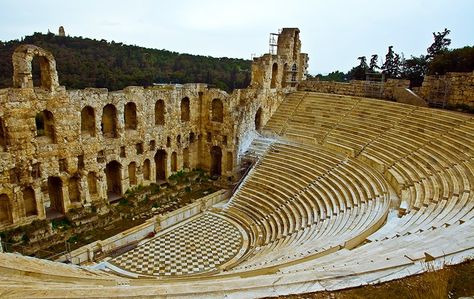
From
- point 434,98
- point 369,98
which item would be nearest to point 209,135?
point 369,98

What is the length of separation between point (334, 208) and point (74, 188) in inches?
523

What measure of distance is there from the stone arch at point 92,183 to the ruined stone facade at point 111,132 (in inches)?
2.0

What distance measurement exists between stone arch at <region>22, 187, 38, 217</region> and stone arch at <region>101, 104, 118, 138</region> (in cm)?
477

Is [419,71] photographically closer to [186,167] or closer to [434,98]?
[434,98]

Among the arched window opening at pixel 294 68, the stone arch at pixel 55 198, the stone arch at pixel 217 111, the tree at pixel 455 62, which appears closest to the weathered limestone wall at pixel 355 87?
the arched window opening at pixel 294 68

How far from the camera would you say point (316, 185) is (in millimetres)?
17797

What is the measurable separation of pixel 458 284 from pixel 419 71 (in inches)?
1246

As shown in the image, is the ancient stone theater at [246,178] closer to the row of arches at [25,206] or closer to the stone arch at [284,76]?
the row of arches at [25,206]

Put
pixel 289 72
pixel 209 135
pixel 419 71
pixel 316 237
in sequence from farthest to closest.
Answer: pixel 419 71 → pixel 289 72 → pixel 209 135 → pixel 316 237

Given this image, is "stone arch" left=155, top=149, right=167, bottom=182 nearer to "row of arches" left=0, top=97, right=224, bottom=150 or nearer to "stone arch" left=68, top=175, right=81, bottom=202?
"row of arches" left=0, top=97, right=224, bottom=150

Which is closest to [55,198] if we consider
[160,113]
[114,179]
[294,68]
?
[114,179]

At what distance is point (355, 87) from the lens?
26078mm

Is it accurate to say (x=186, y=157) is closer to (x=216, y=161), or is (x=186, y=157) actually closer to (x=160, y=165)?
(x=160, y=165)

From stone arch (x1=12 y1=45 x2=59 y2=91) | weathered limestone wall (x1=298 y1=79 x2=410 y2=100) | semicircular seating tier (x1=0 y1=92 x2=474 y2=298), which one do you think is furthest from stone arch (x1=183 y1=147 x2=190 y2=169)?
weathered limestone wall (x1=298 y1=79 x2=410 y2=100)
